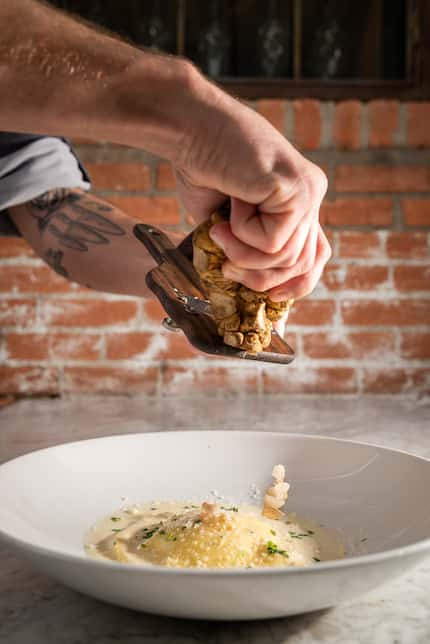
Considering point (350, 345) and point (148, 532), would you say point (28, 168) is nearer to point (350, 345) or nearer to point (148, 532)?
point (148, 532)

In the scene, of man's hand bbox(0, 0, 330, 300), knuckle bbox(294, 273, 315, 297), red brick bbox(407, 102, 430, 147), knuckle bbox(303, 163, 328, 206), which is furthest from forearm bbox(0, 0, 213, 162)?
red brick bbox(407, 102, 430, 147)

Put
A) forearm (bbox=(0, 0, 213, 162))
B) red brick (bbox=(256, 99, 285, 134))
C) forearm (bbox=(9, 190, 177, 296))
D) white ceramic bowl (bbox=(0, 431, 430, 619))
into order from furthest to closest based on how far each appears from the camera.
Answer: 1. red brick (bbox=(256, 99, 285, 134))
2. forearm (bbox=(9, 190, 177, 296))
3. forearm (bbox=(0, 0, 213, 162))
4. white ceramic bowl (bbox=(0, 431, 430, 619))

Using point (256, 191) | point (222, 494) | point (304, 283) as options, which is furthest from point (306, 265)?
point (222, 494)

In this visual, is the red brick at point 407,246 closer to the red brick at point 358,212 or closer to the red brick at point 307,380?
the red brick at point 358,212

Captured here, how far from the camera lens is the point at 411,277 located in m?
1.92

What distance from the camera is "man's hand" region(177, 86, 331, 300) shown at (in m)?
0.58

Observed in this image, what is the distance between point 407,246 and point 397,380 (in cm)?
35

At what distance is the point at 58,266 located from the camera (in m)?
1.35

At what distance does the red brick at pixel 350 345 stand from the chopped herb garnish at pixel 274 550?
4.36ft

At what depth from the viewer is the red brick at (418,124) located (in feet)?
6.18

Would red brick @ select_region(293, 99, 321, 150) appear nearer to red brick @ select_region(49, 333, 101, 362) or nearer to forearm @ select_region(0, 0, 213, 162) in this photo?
red brick @ select_region(49, 333, 101, 362)

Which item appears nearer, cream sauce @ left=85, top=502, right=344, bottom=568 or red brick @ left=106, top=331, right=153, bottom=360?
cream sauce @ left=85, top=502, right=344, bottom=568

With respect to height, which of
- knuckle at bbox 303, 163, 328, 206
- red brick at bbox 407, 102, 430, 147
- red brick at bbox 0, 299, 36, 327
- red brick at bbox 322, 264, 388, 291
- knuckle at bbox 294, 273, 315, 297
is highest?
red brick at bbox 407, 102, 430, 147

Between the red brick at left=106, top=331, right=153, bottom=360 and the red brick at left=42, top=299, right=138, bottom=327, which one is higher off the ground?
the red brick at left=42, top=299, right=138, bottom=327
